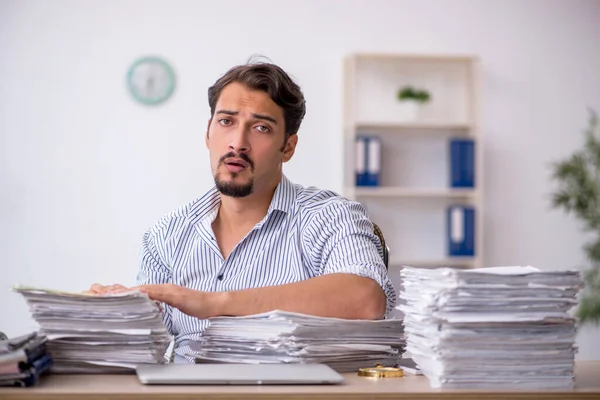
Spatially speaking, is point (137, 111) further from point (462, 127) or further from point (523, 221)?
point (523, 221)

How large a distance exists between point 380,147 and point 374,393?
12.0ft

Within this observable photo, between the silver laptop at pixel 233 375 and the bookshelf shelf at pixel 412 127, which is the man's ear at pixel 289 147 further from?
the bookshelf shelf at pixel 412 127

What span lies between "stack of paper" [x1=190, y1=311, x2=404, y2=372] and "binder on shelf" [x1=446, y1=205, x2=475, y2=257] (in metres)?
3.23

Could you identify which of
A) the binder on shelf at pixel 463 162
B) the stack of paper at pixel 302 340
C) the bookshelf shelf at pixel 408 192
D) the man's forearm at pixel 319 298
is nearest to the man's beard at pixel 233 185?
the man's forearm at pixel 319 298

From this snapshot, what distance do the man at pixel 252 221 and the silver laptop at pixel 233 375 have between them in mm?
592

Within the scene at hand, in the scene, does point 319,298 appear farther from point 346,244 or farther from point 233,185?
point 233,185

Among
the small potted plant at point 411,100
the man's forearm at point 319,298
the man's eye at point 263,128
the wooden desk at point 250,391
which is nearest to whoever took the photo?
the wooden desk at point 250,391

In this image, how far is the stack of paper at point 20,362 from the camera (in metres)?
1.20

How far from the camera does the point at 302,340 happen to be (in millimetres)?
1447

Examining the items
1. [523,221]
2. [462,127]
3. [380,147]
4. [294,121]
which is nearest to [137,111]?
[380,147]

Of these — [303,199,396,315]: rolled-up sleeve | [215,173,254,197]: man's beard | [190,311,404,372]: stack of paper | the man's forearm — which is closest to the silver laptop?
[190,311,404,372]: stack of paper

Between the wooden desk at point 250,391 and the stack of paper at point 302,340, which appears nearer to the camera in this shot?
the wooden desk at point 250,391

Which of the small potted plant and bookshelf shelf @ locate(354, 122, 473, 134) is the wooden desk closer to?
bookshelf shelf @ locate(354, 122, 473, 134)

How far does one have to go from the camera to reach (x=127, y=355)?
1376mm
